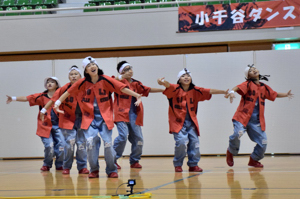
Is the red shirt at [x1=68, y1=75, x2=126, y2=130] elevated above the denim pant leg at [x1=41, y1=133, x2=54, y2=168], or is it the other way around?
the red shirt at [x1=68, y1=75, x2=126, y2=130]

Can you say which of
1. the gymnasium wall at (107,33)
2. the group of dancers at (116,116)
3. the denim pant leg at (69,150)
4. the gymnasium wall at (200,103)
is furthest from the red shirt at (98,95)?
the gymnasium wall at (107,33)

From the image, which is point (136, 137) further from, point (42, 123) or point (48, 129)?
point (42, 123)

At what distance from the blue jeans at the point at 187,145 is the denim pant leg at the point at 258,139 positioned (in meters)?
1.20

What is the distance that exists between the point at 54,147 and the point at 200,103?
4.63m

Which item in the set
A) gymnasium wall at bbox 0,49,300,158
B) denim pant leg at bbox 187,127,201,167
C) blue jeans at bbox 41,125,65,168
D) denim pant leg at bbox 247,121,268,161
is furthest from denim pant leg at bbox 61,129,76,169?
gymnasium wall at bbox 0,49,300,158

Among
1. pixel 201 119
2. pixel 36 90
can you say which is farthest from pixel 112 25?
pixel 201 119

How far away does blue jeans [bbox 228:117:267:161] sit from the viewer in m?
7.42

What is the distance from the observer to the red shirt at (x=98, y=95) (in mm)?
5914

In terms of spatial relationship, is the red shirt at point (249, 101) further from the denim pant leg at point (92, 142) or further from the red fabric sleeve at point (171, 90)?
the denim pant leg at point (92, 142)

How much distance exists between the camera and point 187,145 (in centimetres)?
706

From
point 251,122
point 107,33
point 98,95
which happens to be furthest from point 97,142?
point 107,33

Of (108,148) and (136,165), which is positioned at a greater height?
(108,148)

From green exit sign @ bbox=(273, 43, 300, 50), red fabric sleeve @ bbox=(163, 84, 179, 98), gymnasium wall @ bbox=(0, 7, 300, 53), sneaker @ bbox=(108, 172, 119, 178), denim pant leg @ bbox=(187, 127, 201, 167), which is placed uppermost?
gymnasium wall @ bbox=(0, 7, 300, 53)

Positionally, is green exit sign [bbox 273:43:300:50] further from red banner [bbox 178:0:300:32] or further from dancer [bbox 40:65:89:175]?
dancer [bbox 40:65:89:175]
